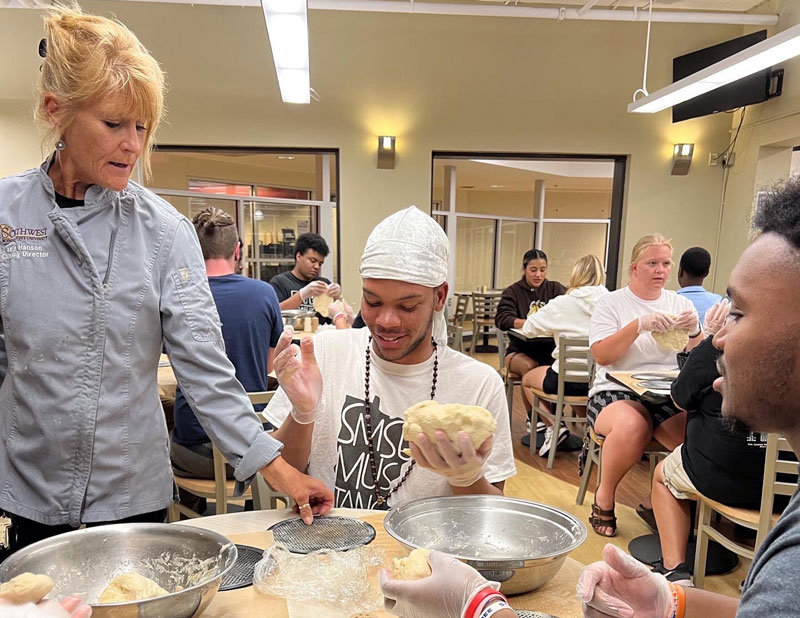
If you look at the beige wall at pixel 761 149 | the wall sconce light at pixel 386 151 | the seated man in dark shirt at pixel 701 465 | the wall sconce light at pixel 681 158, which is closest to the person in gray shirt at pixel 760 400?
the seated man in dark shirt at pixel 701 465

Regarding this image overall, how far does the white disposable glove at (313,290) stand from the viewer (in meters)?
4.28

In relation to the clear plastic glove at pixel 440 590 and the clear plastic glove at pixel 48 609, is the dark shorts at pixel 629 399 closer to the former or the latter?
the clear plastic glove at pixel 440 590

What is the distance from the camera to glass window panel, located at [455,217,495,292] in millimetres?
10516

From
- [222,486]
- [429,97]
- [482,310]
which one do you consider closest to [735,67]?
[429,97]

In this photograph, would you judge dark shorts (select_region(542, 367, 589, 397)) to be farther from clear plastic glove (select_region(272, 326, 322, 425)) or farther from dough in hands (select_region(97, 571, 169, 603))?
dough in hands (select_region(97, 571, 169, 603))

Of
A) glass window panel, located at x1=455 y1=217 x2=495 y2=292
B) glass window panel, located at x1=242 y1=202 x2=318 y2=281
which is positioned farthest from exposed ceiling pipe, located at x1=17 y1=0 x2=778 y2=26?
glass window panel, located at x1=455 y1=217 x2=495 y2=292

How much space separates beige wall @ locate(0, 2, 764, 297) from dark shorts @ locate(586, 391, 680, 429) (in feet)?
11.3

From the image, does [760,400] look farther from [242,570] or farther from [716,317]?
[716,317]

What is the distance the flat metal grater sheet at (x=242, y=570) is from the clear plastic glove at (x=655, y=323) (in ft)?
8.39

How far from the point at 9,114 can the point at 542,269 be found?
5.51 metres

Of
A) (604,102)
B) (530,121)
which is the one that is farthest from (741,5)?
(530,121)

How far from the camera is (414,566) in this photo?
3.07ft

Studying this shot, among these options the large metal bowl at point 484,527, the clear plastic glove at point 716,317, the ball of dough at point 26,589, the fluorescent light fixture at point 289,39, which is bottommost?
the large metal bowl at point 484,527

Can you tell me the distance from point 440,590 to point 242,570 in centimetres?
43
